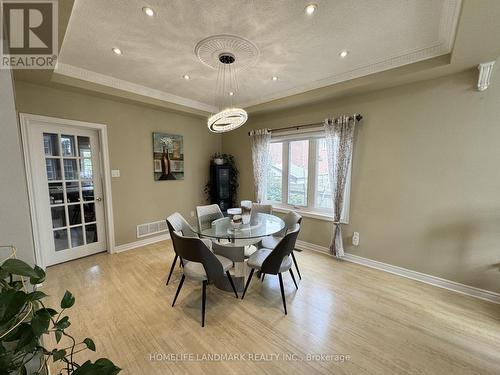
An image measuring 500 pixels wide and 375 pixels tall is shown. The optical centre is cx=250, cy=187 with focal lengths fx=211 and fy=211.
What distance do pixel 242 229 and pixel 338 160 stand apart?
1819mm

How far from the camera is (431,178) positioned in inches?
101

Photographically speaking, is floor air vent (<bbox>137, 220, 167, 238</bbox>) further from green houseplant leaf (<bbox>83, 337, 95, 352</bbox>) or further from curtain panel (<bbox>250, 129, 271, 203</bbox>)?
green houseplant leaf (<bbox>83, 337, 95, 352</bbox>)

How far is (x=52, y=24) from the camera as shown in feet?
5.66

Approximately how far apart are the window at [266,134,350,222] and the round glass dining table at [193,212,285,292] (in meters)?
1.28

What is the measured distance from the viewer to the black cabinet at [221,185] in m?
4.58

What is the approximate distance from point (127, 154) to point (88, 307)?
7.51 ft

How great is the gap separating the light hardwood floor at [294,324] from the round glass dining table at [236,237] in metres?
0.20

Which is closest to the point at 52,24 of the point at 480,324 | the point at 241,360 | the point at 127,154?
the point at 127,154

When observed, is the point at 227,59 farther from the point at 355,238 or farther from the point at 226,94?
the point at 355,238

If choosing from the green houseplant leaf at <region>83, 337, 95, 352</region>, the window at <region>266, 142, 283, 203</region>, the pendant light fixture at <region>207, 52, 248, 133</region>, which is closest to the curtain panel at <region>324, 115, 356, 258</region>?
the window at <region>266, 142, 283, 203</region>

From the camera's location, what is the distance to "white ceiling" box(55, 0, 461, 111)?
1696mm

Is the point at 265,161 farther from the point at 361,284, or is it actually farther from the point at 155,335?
the point at 155,335

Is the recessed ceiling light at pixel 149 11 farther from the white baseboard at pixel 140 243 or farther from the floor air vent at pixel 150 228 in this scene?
the white baseboard at pixel 140 243
